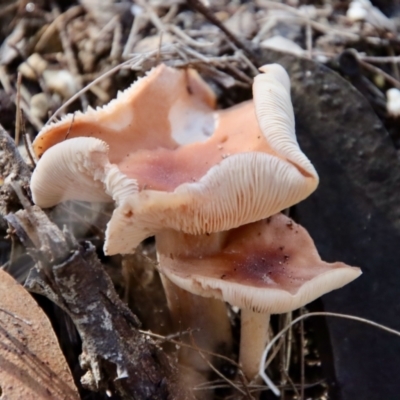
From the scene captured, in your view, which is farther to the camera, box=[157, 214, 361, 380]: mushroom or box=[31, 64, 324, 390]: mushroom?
box=[157, 214, 361, 380]: mushroom

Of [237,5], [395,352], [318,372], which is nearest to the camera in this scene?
[395,352]

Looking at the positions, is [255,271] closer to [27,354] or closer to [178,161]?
[178,161]

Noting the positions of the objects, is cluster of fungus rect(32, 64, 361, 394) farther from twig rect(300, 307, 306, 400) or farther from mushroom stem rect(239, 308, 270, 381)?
twig rect(300, 307, 306, 400)

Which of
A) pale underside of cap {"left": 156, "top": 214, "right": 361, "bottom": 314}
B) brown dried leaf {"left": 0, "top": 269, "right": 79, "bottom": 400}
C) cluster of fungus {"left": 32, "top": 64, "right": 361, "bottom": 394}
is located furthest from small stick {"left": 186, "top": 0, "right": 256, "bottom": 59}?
brown dried leaf {"left": 0, "top": 269, "right": 79, "bottom": 400}

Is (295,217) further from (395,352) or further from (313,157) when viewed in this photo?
(395,352)

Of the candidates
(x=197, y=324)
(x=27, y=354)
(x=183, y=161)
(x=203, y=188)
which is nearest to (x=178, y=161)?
(x=183, y=161)

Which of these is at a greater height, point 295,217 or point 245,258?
point 245,258

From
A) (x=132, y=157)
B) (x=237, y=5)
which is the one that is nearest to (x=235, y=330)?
(x=132, y=157)
